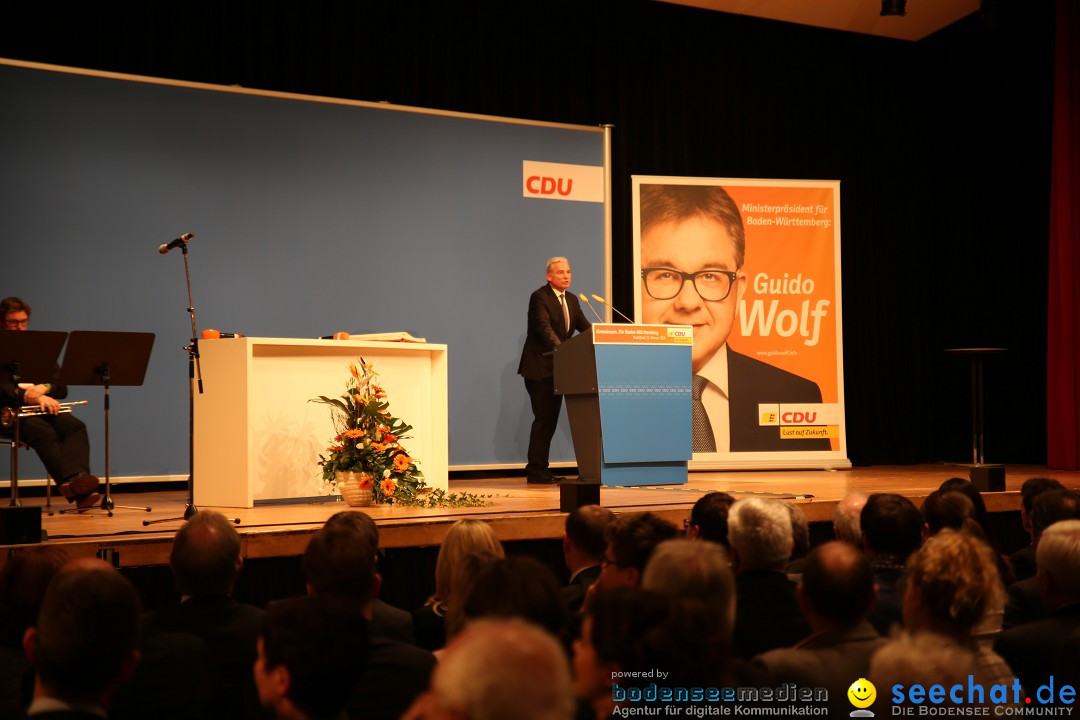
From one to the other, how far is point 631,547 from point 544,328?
4782 mm

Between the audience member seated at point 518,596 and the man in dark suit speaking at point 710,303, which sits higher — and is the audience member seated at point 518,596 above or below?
below

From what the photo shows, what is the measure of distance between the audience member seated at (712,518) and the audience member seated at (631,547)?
19.9 inches

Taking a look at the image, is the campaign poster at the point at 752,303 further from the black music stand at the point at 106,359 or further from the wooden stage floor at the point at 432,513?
the black music stand at the point at 106,359

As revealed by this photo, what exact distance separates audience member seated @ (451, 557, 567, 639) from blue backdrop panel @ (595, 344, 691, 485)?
14.0 feet

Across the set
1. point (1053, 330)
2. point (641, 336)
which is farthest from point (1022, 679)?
point (1053, 330)

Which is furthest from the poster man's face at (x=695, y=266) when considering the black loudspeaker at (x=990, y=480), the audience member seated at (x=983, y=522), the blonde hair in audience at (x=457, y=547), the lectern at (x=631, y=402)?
the blonde hair in audience at (x=457, y=547)

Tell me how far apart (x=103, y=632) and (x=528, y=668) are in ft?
3.58

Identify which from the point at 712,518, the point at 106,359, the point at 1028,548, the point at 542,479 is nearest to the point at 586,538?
the point at 712,518

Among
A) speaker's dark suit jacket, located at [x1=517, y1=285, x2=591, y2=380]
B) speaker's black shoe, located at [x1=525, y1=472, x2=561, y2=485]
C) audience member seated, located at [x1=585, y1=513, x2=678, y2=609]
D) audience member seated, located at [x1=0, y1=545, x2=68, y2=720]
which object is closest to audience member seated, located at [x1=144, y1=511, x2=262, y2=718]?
audience member seated, located at [x1=0, y1=545, x2=68, y2=720]

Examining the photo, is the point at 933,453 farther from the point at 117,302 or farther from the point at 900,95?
the point at 117,302

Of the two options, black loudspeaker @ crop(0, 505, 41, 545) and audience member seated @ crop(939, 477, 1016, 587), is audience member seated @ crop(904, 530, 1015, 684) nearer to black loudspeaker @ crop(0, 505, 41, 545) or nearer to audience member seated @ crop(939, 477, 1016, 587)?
audience member seated @ crop(939, 477, 1016, 587)

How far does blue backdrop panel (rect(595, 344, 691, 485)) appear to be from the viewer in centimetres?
646

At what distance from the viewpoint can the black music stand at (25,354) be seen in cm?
480

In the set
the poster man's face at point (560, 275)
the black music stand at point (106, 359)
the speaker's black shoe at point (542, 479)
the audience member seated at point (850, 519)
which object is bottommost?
the speaker's black shoe at point (542, 479)
